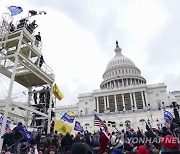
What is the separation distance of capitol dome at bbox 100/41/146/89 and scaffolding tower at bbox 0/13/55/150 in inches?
2994

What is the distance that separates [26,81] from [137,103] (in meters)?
67.8

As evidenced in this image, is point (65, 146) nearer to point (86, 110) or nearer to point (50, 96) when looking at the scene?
point (50, 96)

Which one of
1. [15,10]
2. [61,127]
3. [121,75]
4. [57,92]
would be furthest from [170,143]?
[121,75]

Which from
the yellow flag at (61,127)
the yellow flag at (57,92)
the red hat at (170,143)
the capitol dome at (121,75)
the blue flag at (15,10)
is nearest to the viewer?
the red hat at (170,143)

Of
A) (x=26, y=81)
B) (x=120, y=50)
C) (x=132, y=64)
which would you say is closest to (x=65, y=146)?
(x=26, y=81)

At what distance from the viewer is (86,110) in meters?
87.0

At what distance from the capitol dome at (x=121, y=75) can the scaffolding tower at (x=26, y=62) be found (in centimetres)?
7604

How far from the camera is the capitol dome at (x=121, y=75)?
9738 cm

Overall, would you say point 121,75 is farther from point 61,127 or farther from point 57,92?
point 61,127

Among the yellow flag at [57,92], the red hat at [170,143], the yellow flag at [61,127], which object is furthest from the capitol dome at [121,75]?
the red hat at [170,143]

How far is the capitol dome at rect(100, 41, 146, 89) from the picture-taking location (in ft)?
319

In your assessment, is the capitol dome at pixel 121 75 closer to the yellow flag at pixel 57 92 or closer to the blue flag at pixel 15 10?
the yellow flag at pixel 57 92

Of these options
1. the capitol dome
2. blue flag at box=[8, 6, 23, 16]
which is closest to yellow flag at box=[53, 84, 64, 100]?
blue flag at box=[8, 6, 23, 16]

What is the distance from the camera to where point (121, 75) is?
98.2 meters
